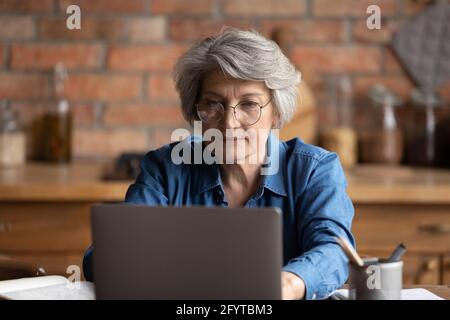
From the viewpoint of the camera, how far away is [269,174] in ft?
6.39

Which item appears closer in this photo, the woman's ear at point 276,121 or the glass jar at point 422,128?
the woman's ear at point 276,121

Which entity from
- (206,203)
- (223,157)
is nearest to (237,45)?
(223,157)

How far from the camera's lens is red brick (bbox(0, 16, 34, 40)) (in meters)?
3.20

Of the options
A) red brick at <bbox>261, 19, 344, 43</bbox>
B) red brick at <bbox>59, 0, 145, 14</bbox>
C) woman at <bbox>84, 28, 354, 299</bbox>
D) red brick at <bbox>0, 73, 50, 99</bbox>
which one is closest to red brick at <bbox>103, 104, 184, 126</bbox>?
red brick at <bbox>0, 73, 50, 99</bbox>

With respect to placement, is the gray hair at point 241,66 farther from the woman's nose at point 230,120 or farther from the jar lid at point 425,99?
the jar lid at point 425,99

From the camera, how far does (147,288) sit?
1.28m

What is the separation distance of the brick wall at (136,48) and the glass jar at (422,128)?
0.73 feet

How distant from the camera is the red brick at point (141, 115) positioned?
325 centimetres

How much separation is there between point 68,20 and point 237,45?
61.0 inches

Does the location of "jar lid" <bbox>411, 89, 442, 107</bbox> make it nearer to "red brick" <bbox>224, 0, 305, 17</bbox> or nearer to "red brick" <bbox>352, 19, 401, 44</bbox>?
"red brick" <bbox>352, 19, 401, 44</bbox>

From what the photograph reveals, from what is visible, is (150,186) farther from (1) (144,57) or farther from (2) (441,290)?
(1) (144,57)

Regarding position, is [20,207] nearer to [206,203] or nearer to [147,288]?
[206,203]

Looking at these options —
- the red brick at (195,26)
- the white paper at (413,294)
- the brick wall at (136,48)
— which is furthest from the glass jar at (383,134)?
the white paper at (413,294)

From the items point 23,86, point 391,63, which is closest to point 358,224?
point 391,63
